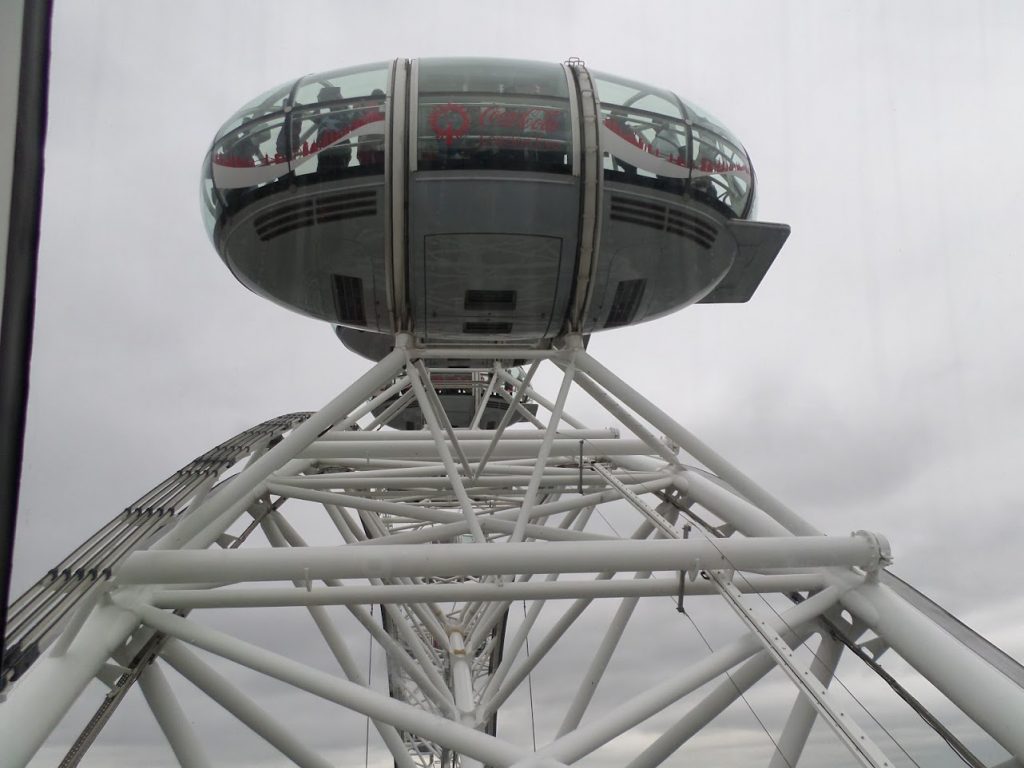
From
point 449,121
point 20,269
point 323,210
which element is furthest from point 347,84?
point 20,269

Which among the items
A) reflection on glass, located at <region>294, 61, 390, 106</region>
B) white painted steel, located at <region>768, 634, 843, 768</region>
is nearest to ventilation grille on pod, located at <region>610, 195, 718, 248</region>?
reflection on glass, located at <region>294, 61, 390, 106</region>

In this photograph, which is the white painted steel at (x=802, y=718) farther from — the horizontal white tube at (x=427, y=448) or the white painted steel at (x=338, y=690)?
the horizontal white tube at (x=427, y=448)

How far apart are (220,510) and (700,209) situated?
5248 millimetres

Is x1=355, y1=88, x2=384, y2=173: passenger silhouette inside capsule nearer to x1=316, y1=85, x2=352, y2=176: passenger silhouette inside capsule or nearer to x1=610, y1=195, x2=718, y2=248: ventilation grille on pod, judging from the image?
x1=316, y1=85, x2=352, y2=176: passenger silhouette inside capsule

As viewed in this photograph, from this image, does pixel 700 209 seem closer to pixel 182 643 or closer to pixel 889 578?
pixel 889 578

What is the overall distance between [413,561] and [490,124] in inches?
151

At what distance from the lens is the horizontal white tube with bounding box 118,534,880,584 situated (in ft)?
21.4

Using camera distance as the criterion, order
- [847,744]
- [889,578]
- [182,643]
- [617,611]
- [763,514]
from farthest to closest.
→ [617,611] < [763,514] < [889,578] < [182,643] < [847,744]

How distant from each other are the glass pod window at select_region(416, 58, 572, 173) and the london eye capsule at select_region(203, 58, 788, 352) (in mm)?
→ 13

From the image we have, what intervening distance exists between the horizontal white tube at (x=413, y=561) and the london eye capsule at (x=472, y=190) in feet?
9.45

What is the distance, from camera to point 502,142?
7.67 metres

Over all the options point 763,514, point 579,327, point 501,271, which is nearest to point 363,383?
point 501,271

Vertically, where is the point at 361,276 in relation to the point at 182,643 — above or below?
above

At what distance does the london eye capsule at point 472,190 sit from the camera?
7.75 metres
